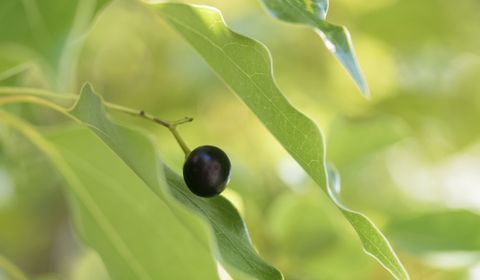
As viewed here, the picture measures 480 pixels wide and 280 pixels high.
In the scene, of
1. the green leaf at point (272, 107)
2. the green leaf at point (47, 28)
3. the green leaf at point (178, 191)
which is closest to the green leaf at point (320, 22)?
the green leaf at point (272, 107)

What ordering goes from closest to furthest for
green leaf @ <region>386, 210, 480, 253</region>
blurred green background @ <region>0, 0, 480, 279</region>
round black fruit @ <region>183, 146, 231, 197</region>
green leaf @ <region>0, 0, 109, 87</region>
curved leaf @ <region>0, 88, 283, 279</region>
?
curved leaf @ <region>0, 88, 283, 279</region>, round black fruit @ <region>183, 146, 231, 197</region>, green leaf @ <region>0, 0, 109, 87</region>, green leaf @ <region>386, 210, 480, 253</region>, blurred green background @ <region>0, 0, 480, 279</region>

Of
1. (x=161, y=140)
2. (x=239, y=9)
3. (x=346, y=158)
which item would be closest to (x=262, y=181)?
(x=161, y=140)

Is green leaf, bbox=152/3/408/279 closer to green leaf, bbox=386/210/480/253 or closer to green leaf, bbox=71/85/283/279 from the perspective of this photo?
green leaf, bbox=71/85/283/279

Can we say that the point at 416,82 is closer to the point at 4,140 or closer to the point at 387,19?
the point at 387,19

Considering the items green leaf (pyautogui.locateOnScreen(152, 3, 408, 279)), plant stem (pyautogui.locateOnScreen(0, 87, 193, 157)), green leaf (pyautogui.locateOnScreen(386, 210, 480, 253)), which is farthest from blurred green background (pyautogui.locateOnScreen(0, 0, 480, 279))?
green leaf (pyautogui.locateOnScreen(152, 3, 408, 279))

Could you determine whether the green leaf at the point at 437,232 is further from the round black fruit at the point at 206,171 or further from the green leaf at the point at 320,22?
the green leaf at the point at 320,22

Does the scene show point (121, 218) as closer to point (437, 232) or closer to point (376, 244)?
point (376, 244)

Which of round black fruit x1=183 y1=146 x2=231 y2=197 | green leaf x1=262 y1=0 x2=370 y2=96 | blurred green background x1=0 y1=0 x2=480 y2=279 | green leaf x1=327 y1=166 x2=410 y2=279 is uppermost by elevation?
green leaf x1=262 y1=0 x2=370 y2=96
